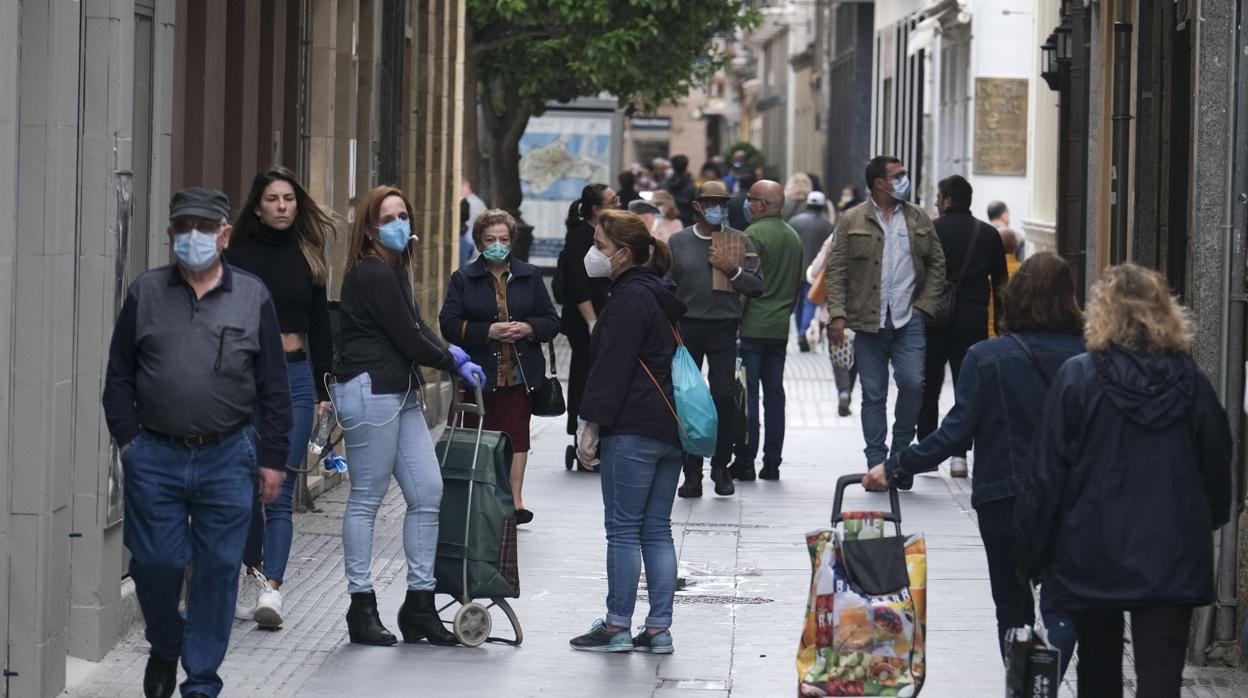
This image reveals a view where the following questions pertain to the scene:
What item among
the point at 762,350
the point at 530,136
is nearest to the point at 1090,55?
the point at 762,350

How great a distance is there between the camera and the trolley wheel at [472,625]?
898 cm

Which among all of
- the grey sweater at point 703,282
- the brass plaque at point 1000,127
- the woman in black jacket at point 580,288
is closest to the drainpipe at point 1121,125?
the grey sweater at point 703,282

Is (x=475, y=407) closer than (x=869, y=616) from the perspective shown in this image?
No

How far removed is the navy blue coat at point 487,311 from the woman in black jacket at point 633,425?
2.58m

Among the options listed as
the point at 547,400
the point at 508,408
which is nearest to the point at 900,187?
the point at 547,400

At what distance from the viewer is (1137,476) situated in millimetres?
6578

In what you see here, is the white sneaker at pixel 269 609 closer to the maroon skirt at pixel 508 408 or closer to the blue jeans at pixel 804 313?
the maroon skirt at pixel 508 408

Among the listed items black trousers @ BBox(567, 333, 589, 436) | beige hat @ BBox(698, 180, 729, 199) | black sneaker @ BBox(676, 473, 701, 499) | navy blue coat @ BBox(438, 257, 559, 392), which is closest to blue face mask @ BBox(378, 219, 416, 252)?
navy blue coat @ BBox(438, 257, 559, 392)

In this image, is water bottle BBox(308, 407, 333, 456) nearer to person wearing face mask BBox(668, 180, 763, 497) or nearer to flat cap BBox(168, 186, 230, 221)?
flat cap BBox(168, 186, 230, 221)

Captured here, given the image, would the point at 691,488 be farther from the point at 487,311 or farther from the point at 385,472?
the point at 385,472

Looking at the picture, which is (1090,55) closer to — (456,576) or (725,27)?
(456,576)

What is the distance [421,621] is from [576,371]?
626 centimetres

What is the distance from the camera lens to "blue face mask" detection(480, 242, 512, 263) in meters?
11.3

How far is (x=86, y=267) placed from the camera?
8.28m
